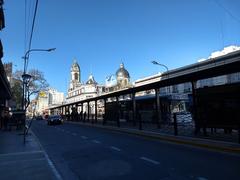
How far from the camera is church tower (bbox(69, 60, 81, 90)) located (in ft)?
587

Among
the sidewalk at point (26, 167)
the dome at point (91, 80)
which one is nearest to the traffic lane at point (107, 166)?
the sidewalk at point (26, 167)

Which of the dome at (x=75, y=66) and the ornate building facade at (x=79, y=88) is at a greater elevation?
the dome at (x=75, y=66)

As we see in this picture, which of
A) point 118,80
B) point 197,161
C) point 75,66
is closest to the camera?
point 197,161

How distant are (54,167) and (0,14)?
75.8 ft

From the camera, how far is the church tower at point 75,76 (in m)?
179

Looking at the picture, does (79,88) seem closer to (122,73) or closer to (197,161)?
(122,73)

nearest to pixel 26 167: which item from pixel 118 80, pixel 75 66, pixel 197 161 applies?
pixel 197 161

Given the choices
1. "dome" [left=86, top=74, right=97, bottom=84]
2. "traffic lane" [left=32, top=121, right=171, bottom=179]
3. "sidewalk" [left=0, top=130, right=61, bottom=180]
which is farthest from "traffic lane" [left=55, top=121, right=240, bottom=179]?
"dome" [left=86, top=74, right=97, bottom=84]

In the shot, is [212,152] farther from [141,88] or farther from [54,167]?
[141,88]

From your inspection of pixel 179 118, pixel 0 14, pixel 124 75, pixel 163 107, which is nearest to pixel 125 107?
pixel 163 107

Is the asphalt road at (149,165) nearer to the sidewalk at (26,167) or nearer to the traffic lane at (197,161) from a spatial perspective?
the traffic lane at (197,161)

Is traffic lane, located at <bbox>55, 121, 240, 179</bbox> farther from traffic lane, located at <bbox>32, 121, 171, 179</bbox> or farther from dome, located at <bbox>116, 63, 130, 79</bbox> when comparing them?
dome, located at <bbox>116, 63, 130, 79</bbox>

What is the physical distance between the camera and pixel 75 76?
182 meters

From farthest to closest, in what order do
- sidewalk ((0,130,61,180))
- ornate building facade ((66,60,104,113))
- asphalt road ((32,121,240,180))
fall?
ornate building facade ((66,60,104,113)) < sidewalk ((0,130,61,180)) < asphalt road ((32,121,240,180))
